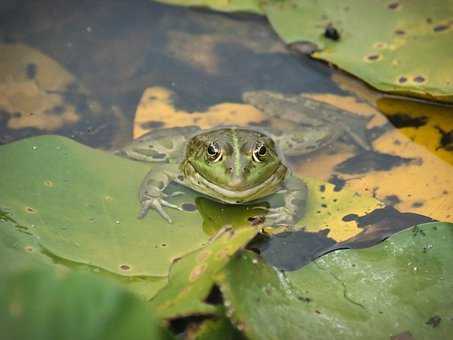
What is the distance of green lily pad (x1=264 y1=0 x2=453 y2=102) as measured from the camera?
3.73 meters

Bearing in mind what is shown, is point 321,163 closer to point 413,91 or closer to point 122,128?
point 413,91

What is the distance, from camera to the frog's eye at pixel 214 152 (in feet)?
10.7

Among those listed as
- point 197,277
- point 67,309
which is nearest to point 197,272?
point 197,277

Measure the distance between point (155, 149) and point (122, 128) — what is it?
243 mm

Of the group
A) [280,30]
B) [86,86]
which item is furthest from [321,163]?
[86,86]

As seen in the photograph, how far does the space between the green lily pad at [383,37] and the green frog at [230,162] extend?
14.9 inches

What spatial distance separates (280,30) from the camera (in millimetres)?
4141

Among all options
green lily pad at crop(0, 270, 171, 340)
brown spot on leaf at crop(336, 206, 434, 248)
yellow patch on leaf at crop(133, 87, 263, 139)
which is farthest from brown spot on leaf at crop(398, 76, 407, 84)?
green lily pad at crop(0, 270, 171, 340)

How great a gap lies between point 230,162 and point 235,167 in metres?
0.04

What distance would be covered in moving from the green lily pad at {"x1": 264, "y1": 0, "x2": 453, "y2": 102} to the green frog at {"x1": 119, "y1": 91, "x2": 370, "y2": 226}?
1.24 feet

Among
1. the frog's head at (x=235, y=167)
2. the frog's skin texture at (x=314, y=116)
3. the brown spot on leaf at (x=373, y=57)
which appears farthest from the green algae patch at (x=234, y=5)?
the frog's head at (x=235, y=167)

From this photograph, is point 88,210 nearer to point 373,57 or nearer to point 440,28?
point 373,57

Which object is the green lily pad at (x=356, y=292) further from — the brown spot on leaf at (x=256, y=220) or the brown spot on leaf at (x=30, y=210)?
the brown spot on leaf at (x=30, y=210)

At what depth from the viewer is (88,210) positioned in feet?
9.62
